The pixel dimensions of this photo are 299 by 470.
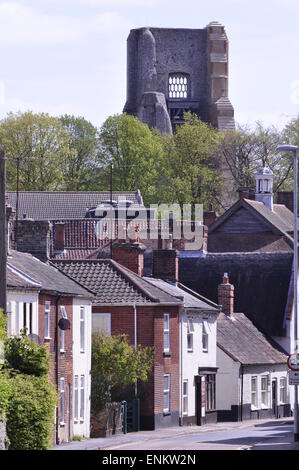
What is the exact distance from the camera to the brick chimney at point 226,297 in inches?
3150

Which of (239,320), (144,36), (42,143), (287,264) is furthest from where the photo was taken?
(144,36)

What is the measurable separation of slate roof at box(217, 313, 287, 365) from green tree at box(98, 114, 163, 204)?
56801mm

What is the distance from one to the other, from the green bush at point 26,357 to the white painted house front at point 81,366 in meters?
9.77

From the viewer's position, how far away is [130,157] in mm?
143125

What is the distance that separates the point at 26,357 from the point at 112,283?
18.0 meters

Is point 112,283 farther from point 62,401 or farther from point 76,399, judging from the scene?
point 62,401

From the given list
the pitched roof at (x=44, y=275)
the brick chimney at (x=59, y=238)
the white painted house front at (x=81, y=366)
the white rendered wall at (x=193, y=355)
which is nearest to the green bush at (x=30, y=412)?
the pitched roof at (x=44, y=275)

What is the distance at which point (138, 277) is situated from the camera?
67250 mm

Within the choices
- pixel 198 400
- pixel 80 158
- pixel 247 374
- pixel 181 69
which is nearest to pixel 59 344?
pixel 198 400

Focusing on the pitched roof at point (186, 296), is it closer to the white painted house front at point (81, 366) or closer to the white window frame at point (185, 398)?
the white window frame at point (185, 398)

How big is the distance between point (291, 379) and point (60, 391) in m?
7.39
